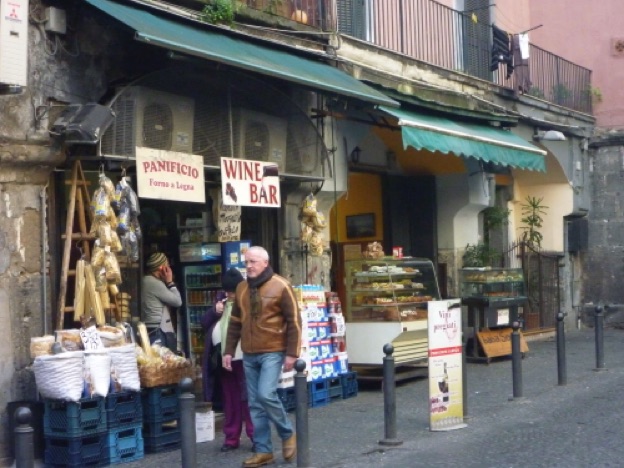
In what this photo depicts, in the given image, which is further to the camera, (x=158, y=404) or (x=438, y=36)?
(x=438, y=36)

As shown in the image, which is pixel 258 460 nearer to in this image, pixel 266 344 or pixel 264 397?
pixel 264 397

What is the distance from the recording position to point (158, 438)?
9508 mm

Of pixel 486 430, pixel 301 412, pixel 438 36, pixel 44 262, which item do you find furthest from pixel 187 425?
pixel 438 36

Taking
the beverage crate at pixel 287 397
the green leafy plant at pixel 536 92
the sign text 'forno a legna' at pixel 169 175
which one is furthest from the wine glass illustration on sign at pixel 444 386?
the green leafy plant at pixel 536 92

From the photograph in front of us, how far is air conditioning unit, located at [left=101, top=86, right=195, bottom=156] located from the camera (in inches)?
385

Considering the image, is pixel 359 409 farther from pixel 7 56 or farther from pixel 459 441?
pixel 7 56

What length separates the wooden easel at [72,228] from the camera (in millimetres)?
9492

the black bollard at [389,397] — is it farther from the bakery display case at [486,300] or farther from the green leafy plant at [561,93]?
the green leafy plant at [561,93]

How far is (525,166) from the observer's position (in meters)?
15.9

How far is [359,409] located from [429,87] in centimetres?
609

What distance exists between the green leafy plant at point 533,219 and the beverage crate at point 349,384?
8383mm

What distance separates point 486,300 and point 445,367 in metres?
5.86

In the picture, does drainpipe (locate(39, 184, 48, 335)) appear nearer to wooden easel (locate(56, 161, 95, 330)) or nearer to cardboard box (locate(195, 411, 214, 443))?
wooden easel (locate(56, 161, 95, 330))

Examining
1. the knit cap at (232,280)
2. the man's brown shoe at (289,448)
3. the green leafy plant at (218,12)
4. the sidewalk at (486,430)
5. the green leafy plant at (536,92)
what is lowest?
the sidewalk at (486,430)
